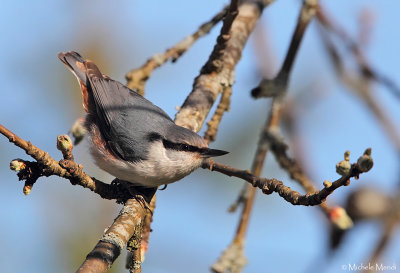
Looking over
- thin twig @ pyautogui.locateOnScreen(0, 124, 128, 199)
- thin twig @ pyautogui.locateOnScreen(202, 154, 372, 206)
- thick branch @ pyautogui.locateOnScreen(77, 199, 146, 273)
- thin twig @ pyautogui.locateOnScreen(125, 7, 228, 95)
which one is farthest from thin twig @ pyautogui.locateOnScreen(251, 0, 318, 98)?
thin twig @ pyautogui.locateOnScreen(0, 124, 128, 199)

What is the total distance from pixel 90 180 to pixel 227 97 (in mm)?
1255

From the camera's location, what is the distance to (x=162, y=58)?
303 cm

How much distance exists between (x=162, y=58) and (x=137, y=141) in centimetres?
59

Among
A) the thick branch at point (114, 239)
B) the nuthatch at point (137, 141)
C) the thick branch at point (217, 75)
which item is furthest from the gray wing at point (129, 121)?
the thick branch at point (114, 239)

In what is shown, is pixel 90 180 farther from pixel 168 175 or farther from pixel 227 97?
pixel 227 97

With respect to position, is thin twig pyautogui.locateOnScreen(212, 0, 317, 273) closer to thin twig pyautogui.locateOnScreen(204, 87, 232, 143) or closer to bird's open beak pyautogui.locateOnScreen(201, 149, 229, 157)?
thin twig pyautogui.locateOnScreen(204, 87, 232, 143)

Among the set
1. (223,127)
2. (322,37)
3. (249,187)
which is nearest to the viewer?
(249,187)

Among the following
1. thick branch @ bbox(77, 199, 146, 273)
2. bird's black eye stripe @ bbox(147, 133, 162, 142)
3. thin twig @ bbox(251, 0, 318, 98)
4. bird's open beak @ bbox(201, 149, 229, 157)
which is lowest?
thick branch @ bbox(77, 199, 146, 273)

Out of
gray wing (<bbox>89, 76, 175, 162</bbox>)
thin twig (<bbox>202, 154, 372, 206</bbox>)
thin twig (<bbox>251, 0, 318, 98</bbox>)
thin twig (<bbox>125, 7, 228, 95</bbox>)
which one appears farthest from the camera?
thin twig (<bbox>251, 0, 318, 98</bbox>)

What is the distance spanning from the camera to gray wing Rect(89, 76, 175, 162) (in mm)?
2705

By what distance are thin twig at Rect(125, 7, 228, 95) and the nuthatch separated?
0.08 meters

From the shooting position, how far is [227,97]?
121 inches

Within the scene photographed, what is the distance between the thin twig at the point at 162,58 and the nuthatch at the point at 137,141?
0.08 m

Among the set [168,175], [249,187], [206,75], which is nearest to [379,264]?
[249,187]
